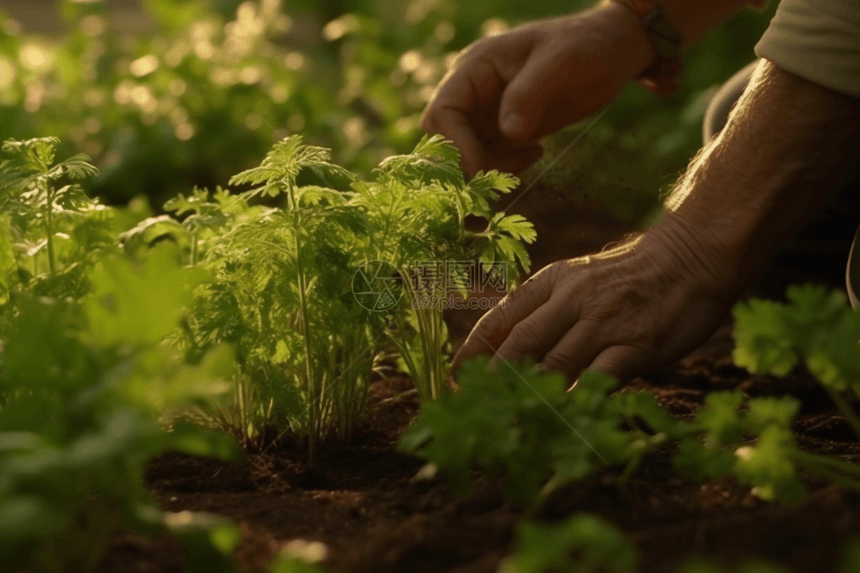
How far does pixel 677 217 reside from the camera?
1.78 meters

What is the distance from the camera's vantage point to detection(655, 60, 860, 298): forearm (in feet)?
5.56

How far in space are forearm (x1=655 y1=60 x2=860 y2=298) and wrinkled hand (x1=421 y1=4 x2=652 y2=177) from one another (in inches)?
20.3

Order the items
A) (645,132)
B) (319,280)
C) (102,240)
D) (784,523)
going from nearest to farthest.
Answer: (784,523) → (319,280) → (102,240) → (645,132)

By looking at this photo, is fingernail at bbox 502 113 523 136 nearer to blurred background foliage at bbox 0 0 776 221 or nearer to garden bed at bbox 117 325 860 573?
garden bed at bbox 117 325 860 573

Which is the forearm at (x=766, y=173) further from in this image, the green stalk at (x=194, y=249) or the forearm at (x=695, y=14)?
the green stalk at (x=194, y=249)

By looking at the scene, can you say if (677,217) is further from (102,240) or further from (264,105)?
(264,105)

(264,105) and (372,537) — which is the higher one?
(264,105)

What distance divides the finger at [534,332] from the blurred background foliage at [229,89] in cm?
188

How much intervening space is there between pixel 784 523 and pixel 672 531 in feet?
0.44

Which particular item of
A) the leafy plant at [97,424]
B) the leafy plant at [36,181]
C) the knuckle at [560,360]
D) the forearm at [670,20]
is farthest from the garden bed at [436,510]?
the forearm at [670,20]

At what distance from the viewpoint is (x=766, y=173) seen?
1718 millimetres

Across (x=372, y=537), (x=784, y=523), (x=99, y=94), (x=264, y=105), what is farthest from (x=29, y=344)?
(x=99, y=94)

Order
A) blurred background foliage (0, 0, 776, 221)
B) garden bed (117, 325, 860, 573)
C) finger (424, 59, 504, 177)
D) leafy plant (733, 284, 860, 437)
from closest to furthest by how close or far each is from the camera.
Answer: garden bed (117, 325, 860, 573), leafy plant (733, 284, 860, 437), finger (424, 59, 504, 177), blurred background foliage (0, 0, 776, 221)

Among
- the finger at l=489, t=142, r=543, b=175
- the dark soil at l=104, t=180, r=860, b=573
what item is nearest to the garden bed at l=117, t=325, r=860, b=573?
the dark soil at l=104, t=180, r=860, b=573
